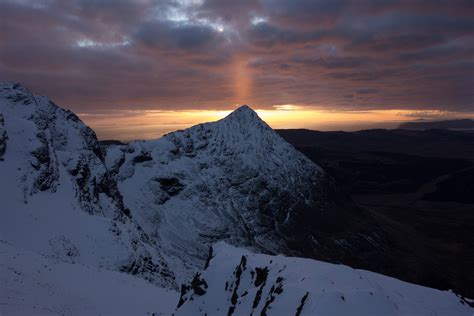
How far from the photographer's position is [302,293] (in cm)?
1972

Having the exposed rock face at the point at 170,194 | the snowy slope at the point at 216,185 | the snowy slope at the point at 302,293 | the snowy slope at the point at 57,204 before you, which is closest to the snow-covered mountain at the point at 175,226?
the snowy slope at the point at 302,293

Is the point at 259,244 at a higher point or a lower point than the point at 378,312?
lower

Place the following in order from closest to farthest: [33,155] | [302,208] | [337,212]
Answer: [33,155]
[302,208]
[337,212]

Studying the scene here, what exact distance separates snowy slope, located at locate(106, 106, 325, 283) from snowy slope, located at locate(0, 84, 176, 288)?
28580mm

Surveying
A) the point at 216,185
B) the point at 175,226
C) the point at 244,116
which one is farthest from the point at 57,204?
the point at 244,116

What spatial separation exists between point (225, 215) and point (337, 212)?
5818 centimetres

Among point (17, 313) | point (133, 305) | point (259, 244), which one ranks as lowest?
point (259, 244)

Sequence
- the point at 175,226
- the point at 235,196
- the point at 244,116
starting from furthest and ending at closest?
the point at 244,116 → the point at 235,196 → the point at 175,226

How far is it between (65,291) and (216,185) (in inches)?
3633

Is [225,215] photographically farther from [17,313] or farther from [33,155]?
[17,313]

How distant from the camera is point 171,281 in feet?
172

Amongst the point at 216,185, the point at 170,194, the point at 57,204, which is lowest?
the point at 170,194

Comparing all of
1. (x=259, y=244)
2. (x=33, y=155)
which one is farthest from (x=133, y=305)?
(x=259, y=244)

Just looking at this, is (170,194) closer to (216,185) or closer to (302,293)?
(216,185)
